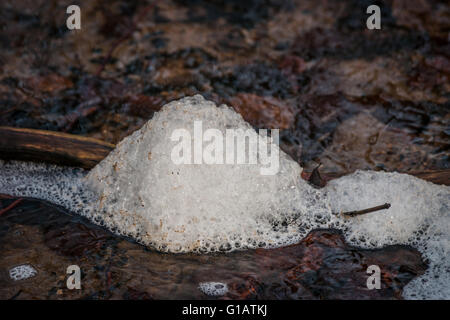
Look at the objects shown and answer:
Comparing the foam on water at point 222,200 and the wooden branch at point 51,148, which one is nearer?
the foam on water at point 222,200

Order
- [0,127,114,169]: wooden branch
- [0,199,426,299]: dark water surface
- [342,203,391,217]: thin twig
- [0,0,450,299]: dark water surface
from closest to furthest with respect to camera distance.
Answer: [0,199,426,299]: dark water surface → [0,0,450,299]: dark water surface → [342,203,391,217]: thin twig → [0,127,114,169]: wooden branch

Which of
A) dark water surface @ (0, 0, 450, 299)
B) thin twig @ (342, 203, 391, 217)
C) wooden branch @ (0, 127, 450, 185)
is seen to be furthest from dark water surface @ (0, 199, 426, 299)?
wooden branch @ (0, 127, 450, 185)

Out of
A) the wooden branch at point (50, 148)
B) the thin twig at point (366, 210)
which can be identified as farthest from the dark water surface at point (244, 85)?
the wooden branch at point (50, 148)

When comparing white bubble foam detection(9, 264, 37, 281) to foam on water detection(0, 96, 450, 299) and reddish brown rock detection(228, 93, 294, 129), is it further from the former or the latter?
reddish brown rock detection(228, 93, 294, 129)

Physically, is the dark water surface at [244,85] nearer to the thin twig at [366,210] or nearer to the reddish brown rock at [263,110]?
the reddish brown rock at [263,110]

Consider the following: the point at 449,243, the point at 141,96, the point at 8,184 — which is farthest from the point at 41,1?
the point at 449,243

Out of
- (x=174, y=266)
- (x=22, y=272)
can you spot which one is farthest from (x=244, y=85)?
(x=22, y=272)
